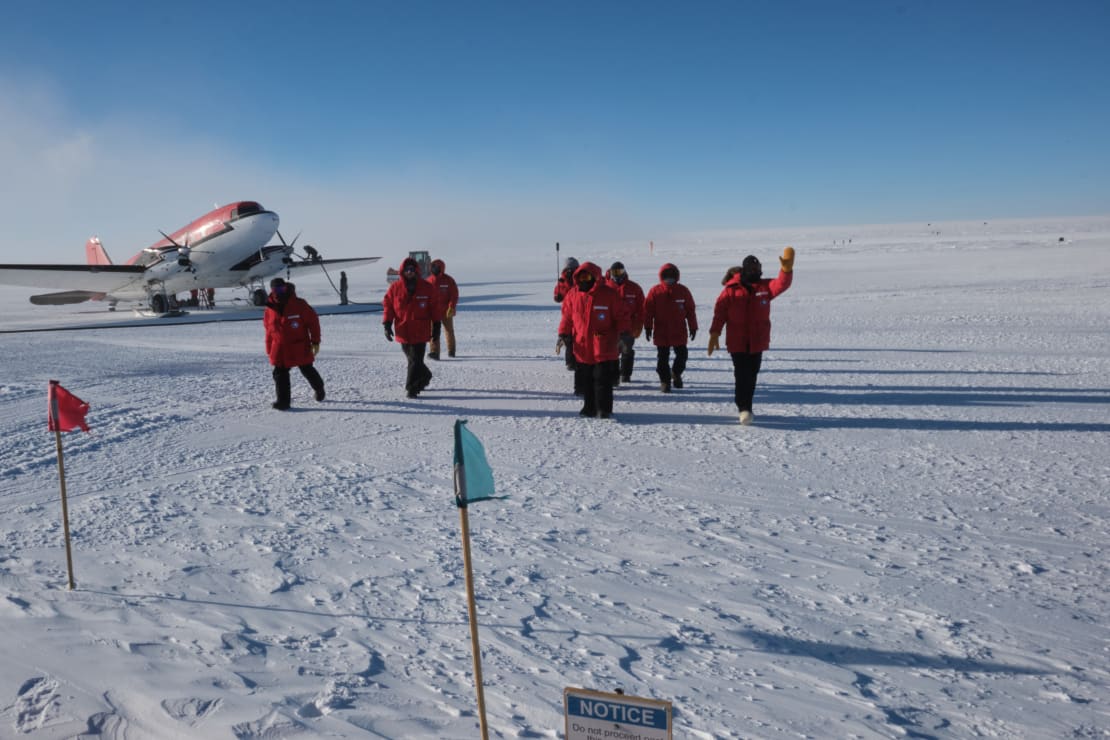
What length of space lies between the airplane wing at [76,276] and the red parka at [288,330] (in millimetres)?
20901

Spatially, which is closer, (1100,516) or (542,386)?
(1100,516)

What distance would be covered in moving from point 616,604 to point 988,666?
1.72 meters

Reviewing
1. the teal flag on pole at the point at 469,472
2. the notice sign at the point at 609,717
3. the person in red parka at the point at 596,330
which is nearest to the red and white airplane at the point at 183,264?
the person in red parka at the point at 596,330

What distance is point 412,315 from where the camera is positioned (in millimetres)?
9680

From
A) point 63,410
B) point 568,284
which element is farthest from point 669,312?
point 63,410

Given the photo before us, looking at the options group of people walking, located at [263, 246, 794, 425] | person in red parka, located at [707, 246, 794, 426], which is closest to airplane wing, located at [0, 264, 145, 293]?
group of people walking, located at [263, 246, 794, 425]

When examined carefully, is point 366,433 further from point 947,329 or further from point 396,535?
point 947,329

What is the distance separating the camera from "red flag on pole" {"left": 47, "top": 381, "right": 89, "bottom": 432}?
15.4 ft

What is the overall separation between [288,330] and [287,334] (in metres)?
0.05

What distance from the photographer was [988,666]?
3252mm

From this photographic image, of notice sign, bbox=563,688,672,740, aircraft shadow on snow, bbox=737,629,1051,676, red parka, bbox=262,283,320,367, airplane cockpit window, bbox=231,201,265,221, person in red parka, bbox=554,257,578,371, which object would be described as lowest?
aircraft shadow on snow, bbox=737,629,1051,676

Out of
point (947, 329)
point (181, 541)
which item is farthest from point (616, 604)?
point (947, 329)

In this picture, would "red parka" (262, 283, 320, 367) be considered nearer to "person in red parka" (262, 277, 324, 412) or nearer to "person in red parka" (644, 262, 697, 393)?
"person in red parka" (262, 277, 324, 412)

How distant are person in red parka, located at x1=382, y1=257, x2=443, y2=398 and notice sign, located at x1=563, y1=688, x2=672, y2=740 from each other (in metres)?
7.96
